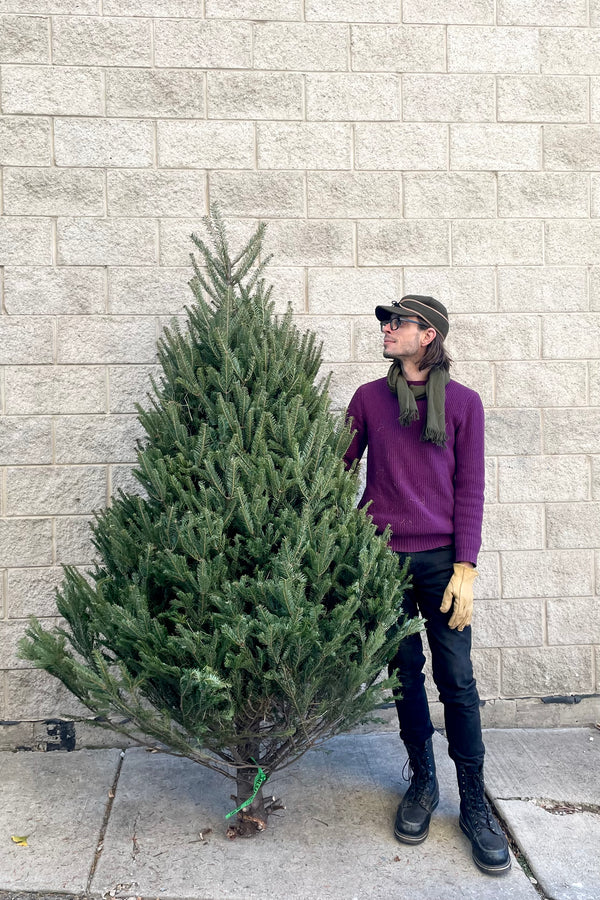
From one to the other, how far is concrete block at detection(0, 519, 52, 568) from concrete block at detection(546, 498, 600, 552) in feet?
9.14

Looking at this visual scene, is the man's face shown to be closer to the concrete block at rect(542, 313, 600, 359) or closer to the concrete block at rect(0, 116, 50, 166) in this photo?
the concrete block at rect(542, 313, 600, 359)

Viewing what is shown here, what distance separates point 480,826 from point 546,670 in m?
1.47

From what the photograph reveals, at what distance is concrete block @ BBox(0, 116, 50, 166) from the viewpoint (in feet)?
13.6

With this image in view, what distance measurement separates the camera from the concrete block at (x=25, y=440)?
4.17 m

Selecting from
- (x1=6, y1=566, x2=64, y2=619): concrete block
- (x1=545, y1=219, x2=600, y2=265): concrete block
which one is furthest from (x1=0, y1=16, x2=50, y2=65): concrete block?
(x1=545, y1=219, x2=600, y2=265): concrete block

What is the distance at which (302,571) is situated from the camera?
2.79m

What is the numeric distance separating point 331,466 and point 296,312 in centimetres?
160

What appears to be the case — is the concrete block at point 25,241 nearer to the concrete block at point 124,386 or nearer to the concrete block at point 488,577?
the concrete block at point 124,386

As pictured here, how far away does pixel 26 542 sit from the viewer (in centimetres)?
417

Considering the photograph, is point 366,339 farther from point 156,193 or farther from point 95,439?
point 95,439

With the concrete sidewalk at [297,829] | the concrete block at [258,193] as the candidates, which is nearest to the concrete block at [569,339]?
the concrete block at [258,193]

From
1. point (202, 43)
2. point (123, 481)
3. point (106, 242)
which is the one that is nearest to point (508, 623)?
point (123, 481)

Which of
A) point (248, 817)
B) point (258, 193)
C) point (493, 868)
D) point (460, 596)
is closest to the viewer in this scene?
point (493, 868)

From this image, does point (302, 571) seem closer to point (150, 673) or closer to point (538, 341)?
A: point (150, 673)
